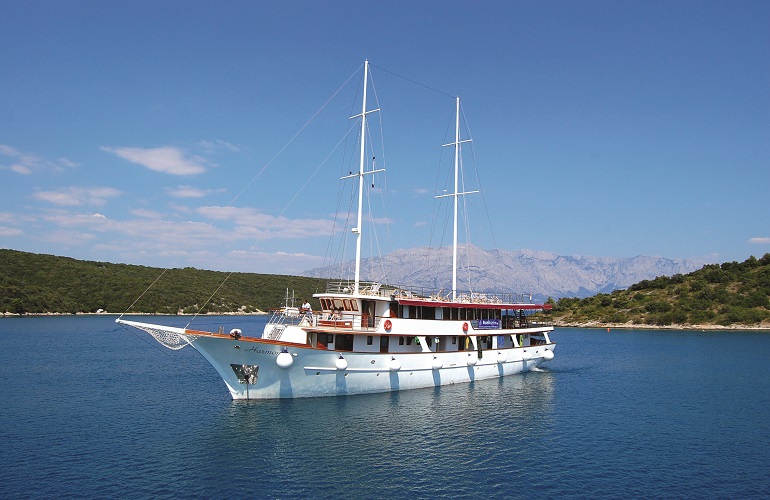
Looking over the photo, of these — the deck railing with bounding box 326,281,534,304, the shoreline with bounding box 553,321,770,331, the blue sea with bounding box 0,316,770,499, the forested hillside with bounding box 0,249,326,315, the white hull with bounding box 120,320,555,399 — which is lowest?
the blue sea with bounding box 0,316,770,499

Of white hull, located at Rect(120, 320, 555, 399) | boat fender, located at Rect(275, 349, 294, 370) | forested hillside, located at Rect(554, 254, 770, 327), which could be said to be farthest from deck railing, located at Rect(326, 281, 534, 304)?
forested hillside, located at Rect(554, 254, 770, 327)

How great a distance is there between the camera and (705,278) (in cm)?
11956

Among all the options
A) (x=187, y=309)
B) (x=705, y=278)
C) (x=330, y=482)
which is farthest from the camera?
(x=187, y=309)

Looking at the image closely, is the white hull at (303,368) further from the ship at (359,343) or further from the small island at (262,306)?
the small island at (262,306)

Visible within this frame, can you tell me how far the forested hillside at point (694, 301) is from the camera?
101438mm

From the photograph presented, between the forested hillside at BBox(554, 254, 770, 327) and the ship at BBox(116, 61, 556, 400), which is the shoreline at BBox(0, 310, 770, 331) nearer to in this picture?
the forested hillside at BBox(554, 254, 770, 327)

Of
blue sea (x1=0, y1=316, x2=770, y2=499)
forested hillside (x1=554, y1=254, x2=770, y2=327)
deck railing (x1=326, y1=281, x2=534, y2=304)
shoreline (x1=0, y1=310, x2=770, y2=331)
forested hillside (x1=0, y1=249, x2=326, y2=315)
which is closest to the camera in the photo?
blue sea (x1=0, y1=316, x2=770, y2=499)

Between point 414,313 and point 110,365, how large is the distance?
100 feet

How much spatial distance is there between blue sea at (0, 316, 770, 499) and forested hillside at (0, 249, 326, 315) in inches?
2914

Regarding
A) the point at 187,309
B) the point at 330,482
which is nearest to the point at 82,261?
the point at 187,309

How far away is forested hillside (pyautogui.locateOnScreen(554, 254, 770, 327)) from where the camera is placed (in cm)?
10144

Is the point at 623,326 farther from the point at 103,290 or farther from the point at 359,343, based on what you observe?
the point at 103,290

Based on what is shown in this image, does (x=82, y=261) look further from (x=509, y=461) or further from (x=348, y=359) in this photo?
(x=509, y=461)

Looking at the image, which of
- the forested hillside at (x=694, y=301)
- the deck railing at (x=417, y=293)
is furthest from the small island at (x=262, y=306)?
the deck railing at (x=417, y=293)
